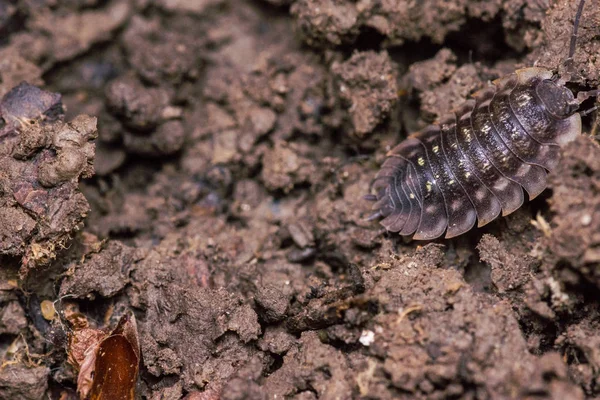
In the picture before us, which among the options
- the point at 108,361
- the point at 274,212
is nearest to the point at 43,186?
the point at 108,361

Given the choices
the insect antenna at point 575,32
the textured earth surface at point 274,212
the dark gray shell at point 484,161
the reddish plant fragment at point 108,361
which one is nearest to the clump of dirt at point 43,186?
the textured earth surface at point 274,212

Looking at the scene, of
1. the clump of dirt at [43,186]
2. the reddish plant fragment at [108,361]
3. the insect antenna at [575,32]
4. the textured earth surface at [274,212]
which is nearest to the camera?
the textured earth surface at [274,212]

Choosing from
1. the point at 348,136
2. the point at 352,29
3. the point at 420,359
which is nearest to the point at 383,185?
the point at 348,136

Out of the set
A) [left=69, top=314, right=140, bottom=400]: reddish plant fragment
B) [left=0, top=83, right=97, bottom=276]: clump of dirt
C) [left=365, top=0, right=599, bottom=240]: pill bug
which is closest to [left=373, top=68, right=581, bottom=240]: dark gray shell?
[left=365, top=0, right=599, bottom=240]: pill bug

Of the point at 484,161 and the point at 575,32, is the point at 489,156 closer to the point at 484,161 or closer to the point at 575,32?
the point at 484,161

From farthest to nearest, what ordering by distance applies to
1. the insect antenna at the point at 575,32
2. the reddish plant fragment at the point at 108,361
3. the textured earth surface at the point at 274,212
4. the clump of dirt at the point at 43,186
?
the insect antenna at the point at 575,32
the clump of dirt at the point at 43,186
the reddish plant fragment at the point at 108,361
the textured earth surface at the point at 274,212

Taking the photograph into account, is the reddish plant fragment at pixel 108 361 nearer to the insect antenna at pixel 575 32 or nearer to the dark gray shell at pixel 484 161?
the dark gray shell at pixel 484 161
